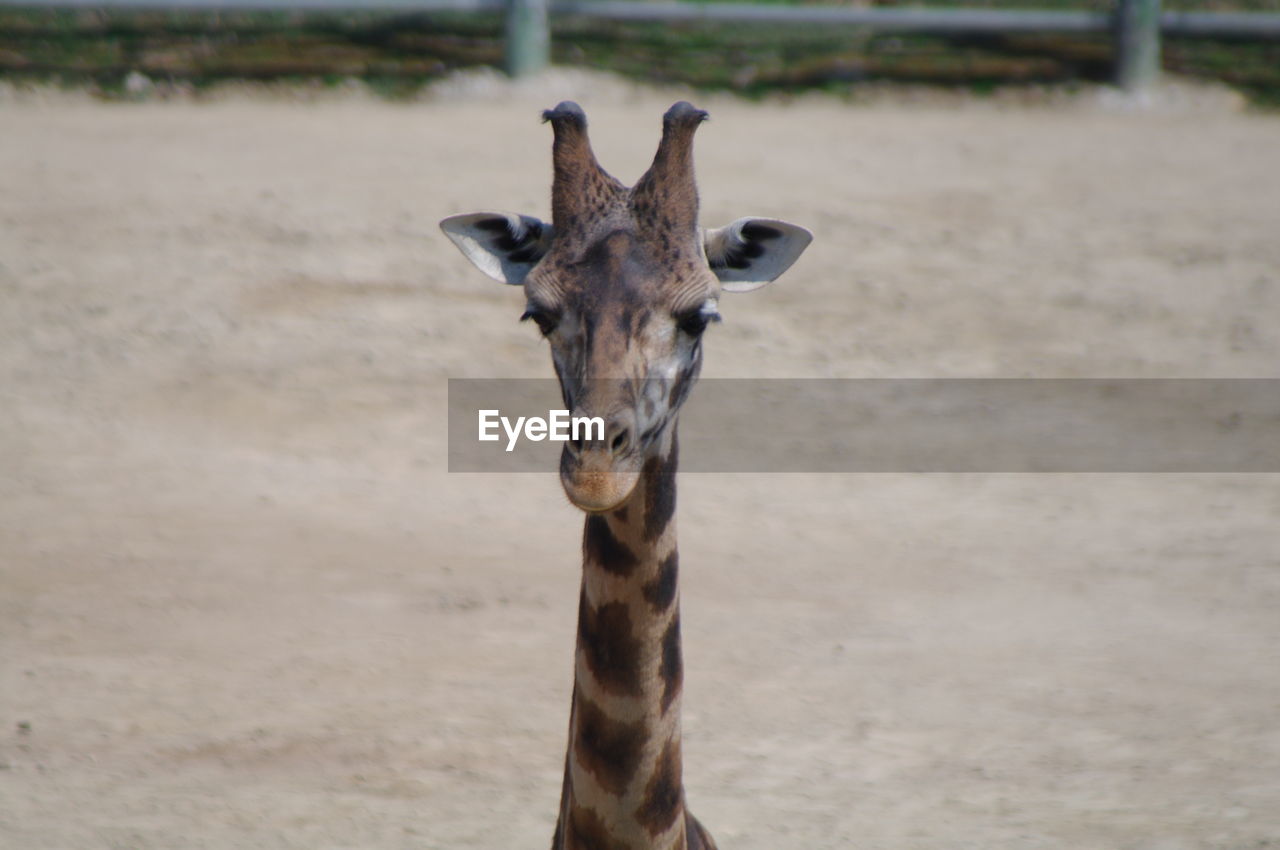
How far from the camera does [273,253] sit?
38.3 feet

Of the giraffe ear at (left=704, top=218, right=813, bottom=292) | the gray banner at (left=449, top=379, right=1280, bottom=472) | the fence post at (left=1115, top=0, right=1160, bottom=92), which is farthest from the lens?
the fence post at (left=1115, top=0, right=1160, bottom=92)

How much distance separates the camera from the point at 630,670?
402 centimetres

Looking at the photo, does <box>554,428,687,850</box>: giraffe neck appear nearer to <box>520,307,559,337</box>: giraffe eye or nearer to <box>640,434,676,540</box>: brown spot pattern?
<box>640,434,676,540</box>: brown spot pattern

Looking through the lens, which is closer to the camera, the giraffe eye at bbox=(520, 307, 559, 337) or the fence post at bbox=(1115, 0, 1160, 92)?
the giraffe eye at bbox=(520, 307, 559, 337)

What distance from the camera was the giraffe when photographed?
3.84 meters

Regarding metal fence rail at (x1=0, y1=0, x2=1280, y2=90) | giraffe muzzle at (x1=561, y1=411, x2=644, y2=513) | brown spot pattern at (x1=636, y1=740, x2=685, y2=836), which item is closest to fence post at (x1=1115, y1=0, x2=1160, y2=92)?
metal fence rail at (x1=0, y1=0, x2=1280, y2=90)

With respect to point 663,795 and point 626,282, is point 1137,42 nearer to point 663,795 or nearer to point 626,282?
point 626,282

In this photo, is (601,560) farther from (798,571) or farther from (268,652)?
(798,571)

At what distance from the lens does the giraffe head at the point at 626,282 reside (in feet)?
11.8

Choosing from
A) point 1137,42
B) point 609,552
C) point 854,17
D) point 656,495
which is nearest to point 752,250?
point 656,495

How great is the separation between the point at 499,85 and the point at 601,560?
37.8ft

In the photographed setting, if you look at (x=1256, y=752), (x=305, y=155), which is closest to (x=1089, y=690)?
(x=1256, y=752)

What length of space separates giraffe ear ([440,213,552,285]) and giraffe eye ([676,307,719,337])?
622 millimetres

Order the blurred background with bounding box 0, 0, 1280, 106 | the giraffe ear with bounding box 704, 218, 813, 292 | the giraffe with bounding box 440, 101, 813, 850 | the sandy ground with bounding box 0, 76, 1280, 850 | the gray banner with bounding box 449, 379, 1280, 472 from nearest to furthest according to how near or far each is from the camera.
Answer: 1. the giraffe with bounding box 440, 101, 813, 850
2. the giraffe ear with bounding box 704, 218, 813, 292
3. the sandy ground with bounding box 0, 76, 1280, 850
4. the gray banner with bounding box 449, 379, 1280, 472
5. the blurred background with bounding box 0, 0, 1280, 106
